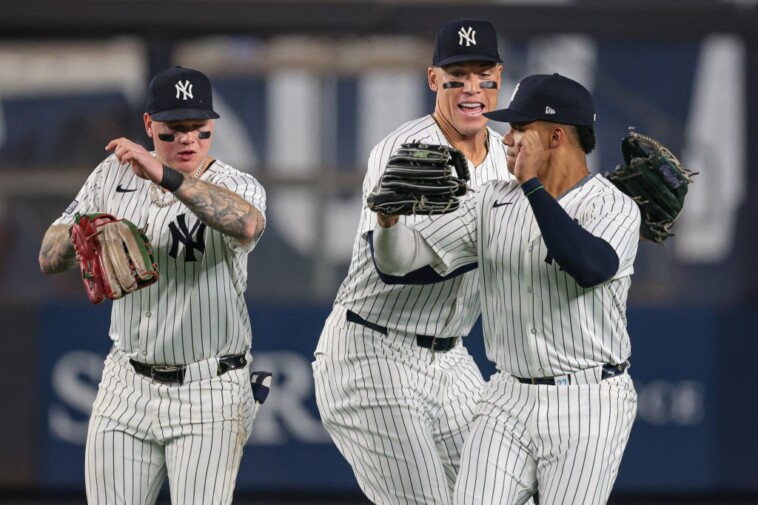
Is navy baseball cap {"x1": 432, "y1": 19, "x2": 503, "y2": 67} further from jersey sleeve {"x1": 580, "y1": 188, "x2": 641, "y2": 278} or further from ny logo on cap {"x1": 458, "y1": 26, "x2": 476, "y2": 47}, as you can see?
jersey sleeve {"x1": 580, "y1": 188, "x2": 641, "y2": 278}

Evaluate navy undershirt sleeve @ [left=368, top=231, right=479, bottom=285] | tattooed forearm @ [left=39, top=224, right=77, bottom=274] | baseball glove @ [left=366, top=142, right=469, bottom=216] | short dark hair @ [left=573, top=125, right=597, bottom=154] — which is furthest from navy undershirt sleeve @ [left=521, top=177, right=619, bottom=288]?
tattooed forearm @ [left=39, top=224, right=77, bottom=274]

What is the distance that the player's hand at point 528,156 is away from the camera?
4121mm

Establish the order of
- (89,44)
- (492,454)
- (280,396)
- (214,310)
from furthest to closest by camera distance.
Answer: (89,44)
(280,396)
(214,310)
(492,454)

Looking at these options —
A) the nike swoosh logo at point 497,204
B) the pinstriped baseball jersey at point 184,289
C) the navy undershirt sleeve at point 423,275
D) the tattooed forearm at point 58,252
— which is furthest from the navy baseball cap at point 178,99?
the nike swoosh logo at point 497,204

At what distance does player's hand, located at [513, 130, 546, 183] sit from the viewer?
4.12 m

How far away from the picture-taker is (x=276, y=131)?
30.2ft

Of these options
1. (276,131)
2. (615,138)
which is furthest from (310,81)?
(615,138)

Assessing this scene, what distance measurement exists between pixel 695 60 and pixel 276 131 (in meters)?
2.79

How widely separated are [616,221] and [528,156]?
0.31 m

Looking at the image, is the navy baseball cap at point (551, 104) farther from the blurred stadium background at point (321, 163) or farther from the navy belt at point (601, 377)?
the blurred stadium background at point (321, 163)

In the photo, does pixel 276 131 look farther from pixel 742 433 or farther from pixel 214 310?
pixel 214 310

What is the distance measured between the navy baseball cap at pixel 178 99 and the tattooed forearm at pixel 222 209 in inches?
13.0

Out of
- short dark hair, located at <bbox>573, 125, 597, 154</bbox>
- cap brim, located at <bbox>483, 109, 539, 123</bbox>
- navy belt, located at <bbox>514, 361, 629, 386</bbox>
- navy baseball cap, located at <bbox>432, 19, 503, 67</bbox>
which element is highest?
navy baseball cap, located at <bbox>432, 19, 503, 67</bbox>

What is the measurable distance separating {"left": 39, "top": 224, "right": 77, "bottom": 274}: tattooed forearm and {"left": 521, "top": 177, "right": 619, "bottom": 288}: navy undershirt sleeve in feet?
5.29
